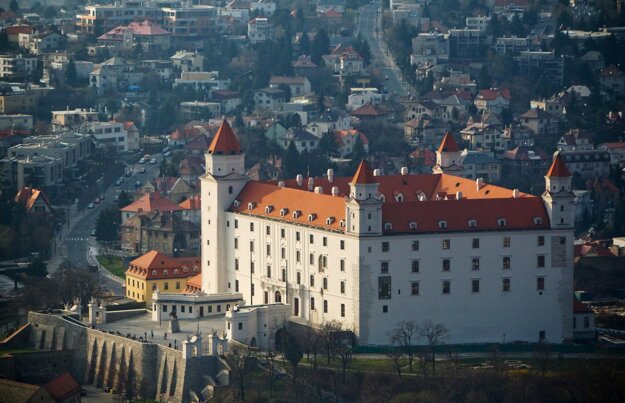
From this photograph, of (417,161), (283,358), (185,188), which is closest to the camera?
(283,358)

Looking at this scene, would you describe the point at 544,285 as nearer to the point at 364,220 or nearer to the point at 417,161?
the point at 364,220

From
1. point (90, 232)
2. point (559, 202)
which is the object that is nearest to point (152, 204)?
point (90, 232)

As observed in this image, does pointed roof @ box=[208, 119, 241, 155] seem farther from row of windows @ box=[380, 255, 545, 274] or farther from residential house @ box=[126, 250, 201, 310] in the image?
row of windows @ box=[380, 255, 545, 274]

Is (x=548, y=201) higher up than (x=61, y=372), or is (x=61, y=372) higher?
(x=548, y=201)

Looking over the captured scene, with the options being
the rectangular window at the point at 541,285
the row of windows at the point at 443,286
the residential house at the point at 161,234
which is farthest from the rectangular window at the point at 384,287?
the residential house at the point at 161,234

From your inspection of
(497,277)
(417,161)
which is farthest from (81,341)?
(417,161)

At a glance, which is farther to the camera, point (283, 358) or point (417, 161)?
point (417, 161)

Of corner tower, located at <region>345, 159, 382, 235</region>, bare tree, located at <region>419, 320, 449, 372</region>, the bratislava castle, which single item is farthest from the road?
bare tree, located at <region>419, 320, 449, 372</region>
